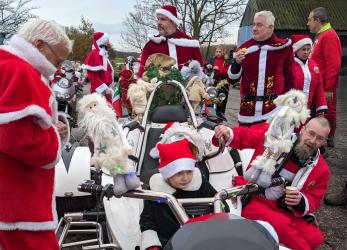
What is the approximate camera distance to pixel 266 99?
448 centimetres

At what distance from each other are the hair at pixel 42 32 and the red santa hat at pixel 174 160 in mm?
937

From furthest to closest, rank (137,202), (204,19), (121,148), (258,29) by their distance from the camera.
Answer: (204,19), (258,29), (137,202), (121,148)

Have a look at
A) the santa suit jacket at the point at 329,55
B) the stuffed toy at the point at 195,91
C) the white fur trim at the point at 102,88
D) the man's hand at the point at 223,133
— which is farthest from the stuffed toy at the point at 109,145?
the white fur trim at the point at 102,88

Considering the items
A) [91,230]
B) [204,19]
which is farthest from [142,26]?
[91,230]

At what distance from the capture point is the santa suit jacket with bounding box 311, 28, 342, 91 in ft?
19.2

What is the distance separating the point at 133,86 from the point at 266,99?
58.9 inches

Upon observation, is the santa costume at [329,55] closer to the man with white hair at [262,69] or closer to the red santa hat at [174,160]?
the man with white hair at [262,69]

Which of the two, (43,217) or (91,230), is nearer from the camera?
(43,217)

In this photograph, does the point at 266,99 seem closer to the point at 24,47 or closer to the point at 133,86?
the point at 133,86

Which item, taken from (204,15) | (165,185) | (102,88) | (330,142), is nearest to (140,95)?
(165,185)

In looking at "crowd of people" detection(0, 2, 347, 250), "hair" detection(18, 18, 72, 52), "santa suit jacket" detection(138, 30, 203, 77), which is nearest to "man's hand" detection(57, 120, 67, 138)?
"crowd of people" detection(0, 2, 347, 250)

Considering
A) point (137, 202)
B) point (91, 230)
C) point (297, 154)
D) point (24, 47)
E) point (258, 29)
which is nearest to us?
point (24, 47)

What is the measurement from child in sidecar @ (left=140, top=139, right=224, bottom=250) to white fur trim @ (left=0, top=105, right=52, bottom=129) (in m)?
0.86

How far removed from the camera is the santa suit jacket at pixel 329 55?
230 inches
